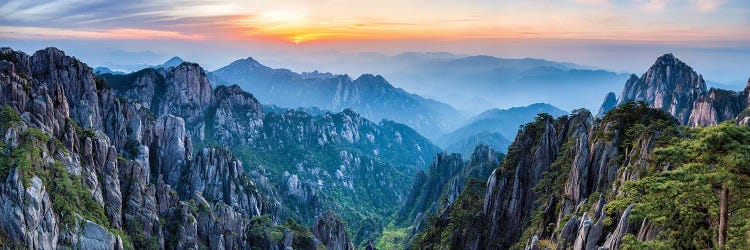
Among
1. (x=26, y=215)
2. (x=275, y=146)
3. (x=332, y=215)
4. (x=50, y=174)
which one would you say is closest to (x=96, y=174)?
(x=50, y=174)

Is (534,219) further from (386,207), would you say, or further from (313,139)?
(313,139)

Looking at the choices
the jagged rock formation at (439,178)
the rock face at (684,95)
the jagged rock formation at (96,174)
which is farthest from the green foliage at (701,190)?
the jagged rock formation at (439,178)

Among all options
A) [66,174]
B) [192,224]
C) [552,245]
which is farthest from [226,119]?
[552,245]

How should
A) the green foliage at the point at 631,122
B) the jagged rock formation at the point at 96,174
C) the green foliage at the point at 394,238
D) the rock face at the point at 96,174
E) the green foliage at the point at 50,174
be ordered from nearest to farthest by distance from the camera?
1. the green foliage at the point at 631,122
2. the green foliage at the point at 50,174
3. the jagged rock formation at the point at 96,174
4. the rock face at the point at 96,174
5. the green foliage at the point at 394,238

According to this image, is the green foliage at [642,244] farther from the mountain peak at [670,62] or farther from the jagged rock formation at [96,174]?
the mountain peak at [670,62]

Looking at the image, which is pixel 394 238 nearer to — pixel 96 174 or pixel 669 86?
pixel 96 174

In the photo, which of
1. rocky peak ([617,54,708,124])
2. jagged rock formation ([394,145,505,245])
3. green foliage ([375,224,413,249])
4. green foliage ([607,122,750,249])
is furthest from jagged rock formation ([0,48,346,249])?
rocky peak ([617,54,708,124])
